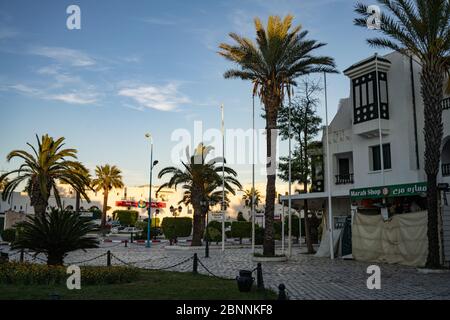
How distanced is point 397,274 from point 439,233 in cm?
351

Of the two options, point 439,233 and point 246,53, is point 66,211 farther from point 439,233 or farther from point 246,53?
point 439,233

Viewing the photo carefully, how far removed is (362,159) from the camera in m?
26.4

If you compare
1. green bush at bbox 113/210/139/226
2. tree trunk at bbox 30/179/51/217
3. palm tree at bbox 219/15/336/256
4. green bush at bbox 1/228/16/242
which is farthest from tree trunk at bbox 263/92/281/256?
green bush at bbox 113/210/139/226

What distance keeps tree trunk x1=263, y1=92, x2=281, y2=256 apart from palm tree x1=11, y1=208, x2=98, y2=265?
10268 millimetres

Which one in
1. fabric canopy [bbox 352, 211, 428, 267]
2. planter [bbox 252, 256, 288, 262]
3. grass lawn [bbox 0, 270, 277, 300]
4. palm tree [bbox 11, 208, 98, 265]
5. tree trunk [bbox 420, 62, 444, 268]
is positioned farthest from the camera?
planter [bbox 252, 256, 288, 262]

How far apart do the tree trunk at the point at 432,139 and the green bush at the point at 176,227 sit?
26.0 m

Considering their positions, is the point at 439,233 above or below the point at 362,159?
below

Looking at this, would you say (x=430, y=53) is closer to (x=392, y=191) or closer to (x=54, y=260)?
(x=392, y=191)

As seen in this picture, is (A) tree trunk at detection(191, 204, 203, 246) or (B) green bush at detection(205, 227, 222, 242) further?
(B) green bush at detection(205, 227, 222, 242)

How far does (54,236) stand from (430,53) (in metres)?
15.4

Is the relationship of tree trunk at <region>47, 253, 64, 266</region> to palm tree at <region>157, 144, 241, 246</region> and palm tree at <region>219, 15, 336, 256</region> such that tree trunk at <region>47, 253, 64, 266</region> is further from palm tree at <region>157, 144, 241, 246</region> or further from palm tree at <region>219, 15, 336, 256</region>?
palm tree at <region>157, 144, 241, 246</region>

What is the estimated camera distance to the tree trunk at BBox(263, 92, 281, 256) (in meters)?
22.7

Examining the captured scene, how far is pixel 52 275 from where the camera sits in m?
12.9
